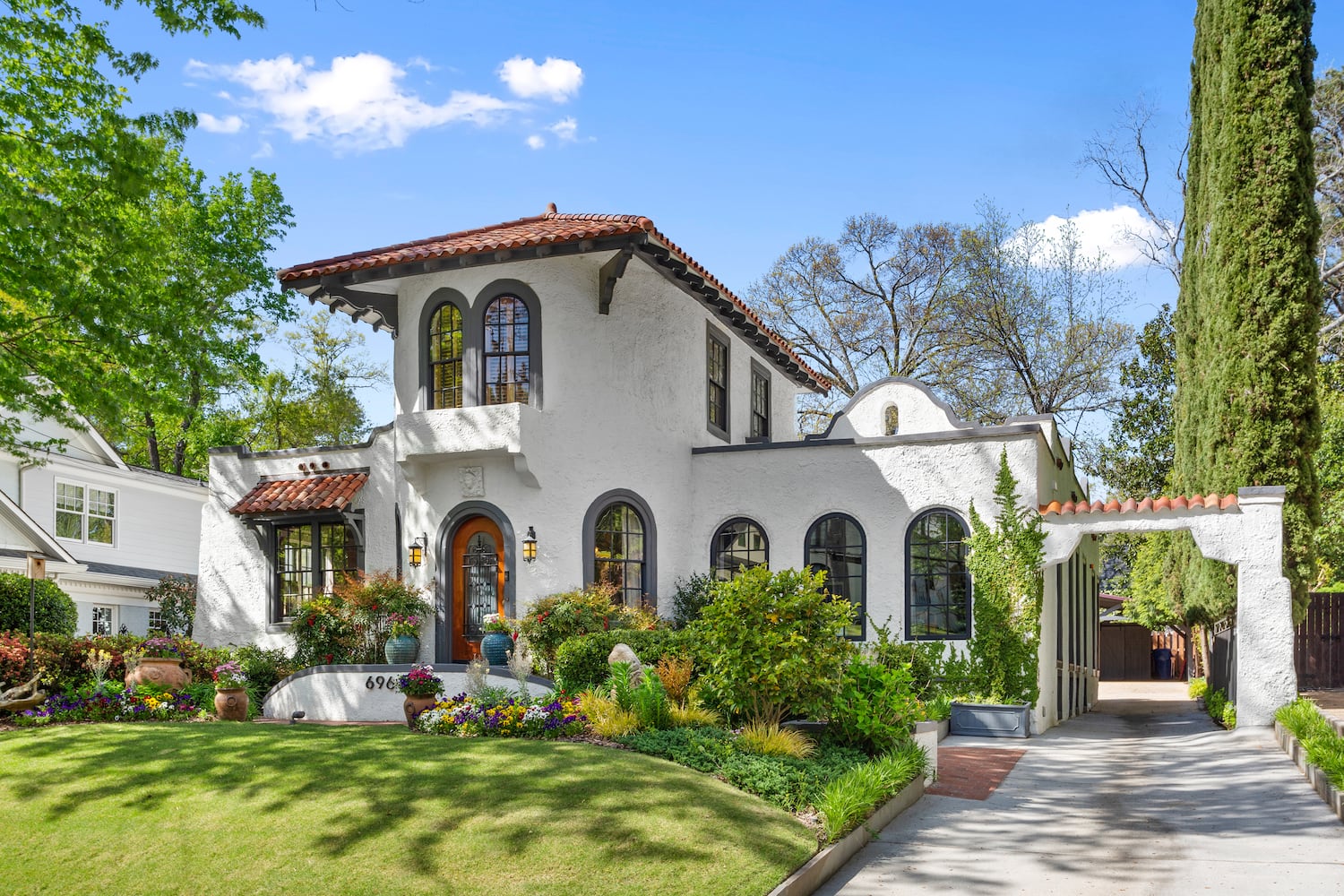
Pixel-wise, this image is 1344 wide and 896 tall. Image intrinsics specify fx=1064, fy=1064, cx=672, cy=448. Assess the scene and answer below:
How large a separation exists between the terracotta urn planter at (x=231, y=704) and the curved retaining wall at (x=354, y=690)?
78.1 inches

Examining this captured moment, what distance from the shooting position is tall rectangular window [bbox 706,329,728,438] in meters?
20.0

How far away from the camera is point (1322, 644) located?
1884 centimetres

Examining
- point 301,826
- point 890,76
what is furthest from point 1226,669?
point 301,826

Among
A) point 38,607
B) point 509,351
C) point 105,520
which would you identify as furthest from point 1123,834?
point 105,520

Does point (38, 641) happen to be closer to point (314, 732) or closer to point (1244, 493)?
point (314, 732)

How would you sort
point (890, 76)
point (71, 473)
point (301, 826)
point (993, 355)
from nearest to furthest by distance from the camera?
point (301, 826) < point (890, 76) < point (71, 473) < point (993, 355)

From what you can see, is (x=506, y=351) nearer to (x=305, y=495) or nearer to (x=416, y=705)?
(x=305, y=495)

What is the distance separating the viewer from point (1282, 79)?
54.3 feet

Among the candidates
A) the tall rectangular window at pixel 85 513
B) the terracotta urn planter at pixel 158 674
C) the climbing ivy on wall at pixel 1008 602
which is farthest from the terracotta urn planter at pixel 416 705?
the tall rectangular window at pixel 85 513

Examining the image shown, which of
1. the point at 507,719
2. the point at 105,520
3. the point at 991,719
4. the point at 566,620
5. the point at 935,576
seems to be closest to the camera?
the point at 507,719

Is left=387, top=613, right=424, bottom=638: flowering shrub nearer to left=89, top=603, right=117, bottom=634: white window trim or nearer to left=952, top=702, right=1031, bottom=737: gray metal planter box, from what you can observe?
left=952, top=702, right=1031, bottom=737: gray metal planter box

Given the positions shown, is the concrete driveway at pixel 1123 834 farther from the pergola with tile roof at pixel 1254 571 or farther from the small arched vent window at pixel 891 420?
the small arched vent window at pixel 891 420

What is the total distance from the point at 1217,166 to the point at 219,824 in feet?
56.0

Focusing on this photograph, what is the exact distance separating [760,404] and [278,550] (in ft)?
33.3
